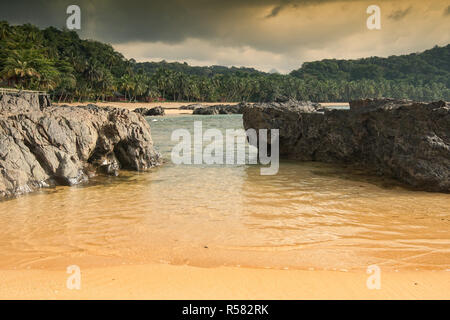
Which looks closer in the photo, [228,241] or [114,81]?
[228,241]

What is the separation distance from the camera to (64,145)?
9.07m

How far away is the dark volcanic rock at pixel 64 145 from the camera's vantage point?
26.0 ft

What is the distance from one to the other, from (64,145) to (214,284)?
7.22 metres

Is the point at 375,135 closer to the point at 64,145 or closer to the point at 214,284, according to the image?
the point at 214,284

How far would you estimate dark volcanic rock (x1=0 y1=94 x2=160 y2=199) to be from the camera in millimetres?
7918

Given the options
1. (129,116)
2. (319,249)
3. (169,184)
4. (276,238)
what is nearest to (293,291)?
(319,249)

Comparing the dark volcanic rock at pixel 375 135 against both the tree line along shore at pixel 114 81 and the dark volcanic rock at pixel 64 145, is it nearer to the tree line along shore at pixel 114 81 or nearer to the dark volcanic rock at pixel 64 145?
the dark volcanic rock at pixel 64 145

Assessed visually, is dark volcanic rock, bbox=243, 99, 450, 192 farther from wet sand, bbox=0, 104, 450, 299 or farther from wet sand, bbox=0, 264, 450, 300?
wet sand, bbox=0, 264, 450, 300

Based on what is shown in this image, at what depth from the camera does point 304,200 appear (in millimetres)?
7180

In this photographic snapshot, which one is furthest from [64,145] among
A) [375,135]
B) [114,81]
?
[114,81]

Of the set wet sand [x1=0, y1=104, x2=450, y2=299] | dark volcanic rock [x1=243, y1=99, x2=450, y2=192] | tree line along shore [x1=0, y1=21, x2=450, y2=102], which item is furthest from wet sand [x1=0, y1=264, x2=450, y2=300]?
tree line along shore [x1=0, y1=21, x2=450, y2=102]

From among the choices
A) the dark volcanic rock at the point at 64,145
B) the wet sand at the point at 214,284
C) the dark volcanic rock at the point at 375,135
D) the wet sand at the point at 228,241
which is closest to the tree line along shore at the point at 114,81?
the dark volcanic rock at the point at 64,145

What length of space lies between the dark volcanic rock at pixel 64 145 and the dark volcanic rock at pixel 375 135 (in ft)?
15.4
